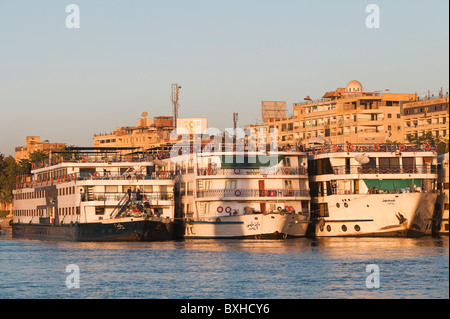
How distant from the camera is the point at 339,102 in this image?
17462 cm

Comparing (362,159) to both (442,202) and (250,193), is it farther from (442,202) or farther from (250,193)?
(442,202)

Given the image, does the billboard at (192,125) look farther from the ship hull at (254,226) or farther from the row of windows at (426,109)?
the row of windows at (426,109)

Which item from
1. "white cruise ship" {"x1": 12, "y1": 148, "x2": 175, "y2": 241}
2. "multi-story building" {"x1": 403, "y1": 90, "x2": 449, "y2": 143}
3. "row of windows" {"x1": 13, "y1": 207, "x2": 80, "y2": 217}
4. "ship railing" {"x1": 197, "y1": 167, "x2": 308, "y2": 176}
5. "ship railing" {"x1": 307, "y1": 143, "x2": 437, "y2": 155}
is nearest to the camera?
"white cruise ship" {"x1": 12, "y1": 148, "x2": 175, "y2": 241}

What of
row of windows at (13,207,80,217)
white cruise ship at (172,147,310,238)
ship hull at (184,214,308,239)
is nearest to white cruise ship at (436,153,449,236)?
white cruise ship at (172,147,310,238)

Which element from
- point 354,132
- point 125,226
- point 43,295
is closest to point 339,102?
point 354,132

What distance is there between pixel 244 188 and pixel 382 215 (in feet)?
42.4

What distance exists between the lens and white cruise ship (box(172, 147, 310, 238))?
8994 centimetres

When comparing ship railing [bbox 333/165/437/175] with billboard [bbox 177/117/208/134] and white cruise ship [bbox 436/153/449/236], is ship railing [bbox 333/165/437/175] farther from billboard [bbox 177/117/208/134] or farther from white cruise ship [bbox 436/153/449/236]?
billboard [bbox 177/117/208/134]

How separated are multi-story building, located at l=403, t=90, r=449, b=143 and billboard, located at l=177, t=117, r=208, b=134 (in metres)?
55.8

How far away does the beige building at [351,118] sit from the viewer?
558 feet

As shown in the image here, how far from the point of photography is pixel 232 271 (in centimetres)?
5819

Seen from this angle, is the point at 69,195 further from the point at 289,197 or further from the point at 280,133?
the point at 280,133

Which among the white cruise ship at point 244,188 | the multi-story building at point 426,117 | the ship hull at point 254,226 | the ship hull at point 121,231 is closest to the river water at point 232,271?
the ship hull at point 121,231
